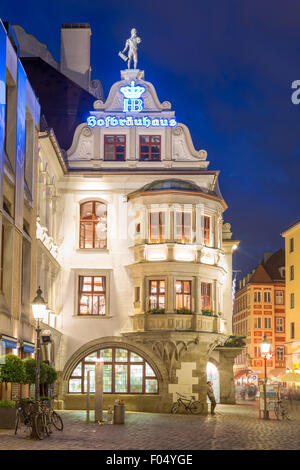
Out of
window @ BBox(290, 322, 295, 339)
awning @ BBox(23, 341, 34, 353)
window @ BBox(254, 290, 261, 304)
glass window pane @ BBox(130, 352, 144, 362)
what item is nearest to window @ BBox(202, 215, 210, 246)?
glass window pane @ BBox(130, 352, 144, 362)

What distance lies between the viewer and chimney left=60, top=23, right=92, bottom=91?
5506cm

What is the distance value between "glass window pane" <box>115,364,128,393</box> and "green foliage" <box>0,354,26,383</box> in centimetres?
1710

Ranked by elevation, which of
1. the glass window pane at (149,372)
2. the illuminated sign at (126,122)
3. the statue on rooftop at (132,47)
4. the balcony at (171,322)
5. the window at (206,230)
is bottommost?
the glass window pane at (149,372)

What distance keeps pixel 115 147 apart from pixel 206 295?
957cm

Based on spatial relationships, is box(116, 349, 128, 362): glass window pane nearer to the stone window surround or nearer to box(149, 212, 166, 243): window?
the stone window surround

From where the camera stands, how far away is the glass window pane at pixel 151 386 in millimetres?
41438

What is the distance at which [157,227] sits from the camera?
137 ft

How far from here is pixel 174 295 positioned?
4069 centimetres

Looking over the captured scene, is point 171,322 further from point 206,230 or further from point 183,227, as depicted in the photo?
point 206,230

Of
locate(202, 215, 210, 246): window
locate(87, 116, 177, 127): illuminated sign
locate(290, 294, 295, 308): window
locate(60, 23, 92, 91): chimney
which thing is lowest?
locate(290, 294, 295, 308): window

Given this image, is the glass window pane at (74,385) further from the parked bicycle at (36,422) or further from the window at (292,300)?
the window at (292,300)

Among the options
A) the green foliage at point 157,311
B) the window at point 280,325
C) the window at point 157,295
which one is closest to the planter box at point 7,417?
the green foliage at point 157,311

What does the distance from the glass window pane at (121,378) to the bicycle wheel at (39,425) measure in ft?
64.8
